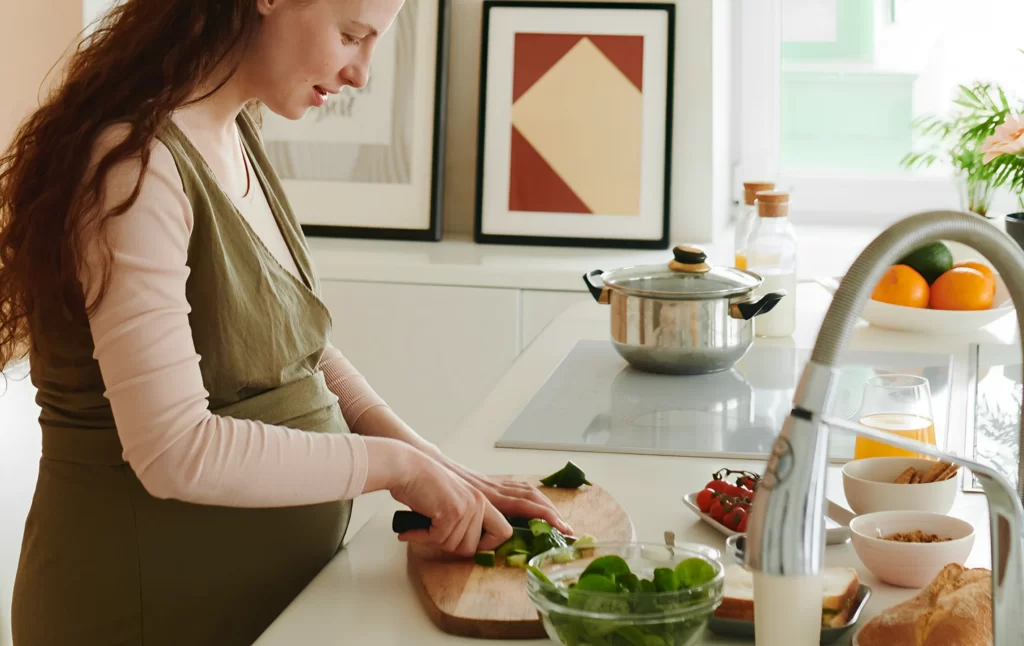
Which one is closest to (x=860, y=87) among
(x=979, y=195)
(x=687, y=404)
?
(x=979, y=195)

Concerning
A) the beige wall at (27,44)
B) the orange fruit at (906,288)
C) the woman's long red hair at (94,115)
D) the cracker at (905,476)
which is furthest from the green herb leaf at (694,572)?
the beige wall at (27,44)

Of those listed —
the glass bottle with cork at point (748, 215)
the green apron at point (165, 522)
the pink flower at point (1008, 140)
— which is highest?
the pink flower at point (1008, 140)

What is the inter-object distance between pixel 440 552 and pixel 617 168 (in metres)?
1.80

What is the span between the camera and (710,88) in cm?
280

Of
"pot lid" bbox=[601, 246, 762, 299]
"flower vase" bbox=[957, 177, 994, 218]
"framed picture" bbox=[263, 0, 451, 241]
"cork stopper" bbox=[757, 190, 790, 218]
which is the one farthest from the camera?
"framed picture" bbox=[263, 0, 451, 241]

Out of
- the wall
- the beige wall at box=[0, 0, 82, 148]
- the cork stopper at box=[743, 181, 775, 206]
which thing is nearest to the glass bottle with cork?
the cork stopper at box=[743, 181, 775, 206]

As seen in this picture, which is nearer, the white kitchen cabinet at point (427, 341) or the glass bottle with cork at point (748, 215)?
the glass bottle with cork at point (748, 215)

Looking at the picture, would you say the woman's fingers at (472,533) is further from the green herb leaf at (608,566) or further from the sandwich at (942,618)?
the sandwich at (942,618)

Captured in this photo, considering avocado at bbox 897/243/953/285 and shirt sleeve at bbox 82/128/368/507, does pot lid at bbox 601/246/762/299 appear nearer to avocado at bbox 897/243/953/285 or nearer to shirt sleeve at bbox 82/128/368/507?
avocado at bbox 897/243/953/285

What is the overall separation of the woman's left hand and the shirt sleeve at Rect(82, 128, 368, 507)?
0.52 feet

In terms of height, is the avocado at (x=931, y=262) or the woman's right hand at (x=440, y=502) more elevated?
the avocado at (x=931, y=262)

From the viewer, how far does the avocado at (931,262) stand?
6.81ft

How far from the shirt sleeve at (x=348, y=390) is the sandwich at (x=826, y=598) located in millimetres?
643

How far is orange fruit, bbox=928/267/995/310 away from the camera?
2014 millimetres
